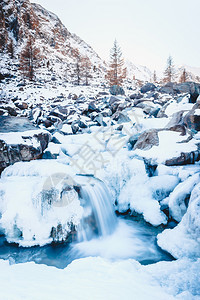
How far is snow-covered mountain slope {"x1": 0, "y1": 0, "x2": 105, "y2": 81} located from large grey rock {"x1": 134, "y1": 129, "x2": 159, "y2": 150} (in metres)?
25.3

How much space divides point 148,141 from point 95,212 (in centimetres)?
388

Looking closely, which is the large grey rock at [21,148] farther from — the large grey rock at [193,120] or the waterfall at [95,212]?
the large grey rock at [193,120]

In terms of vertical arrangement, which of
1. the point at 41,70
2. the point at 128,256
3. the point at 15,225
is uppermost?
the point at 41,70

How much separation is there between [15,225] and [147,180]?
455 centimetres

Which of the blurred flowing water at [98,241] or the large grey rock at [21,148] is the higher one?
the large grey rock at [21,148]

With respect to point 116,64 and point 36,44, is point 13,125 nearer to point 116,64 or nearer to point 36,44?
point 116,64

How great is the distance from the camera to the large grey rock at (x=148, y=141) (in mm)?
6875

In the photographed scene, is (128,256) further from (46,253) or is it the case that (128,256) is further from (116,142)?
(116,142)

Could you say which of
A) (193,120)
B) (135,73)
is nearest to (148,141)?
(193,120)

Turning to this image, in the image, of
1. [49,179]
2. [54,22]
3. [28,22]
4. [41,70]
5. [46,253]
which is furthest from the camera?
[54,22]

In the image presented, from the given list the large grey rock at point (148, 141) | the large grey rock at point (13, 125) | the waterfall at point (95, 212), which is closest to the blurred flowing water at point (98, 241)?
the waterfall at point (95, 212)

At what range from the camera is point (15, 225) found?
4.23 meters

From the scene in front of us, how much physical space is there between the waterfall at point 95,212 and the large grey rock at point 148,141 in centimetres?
271

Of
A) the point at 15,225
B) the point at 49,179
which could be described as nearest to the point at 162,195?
the point at 49,179
